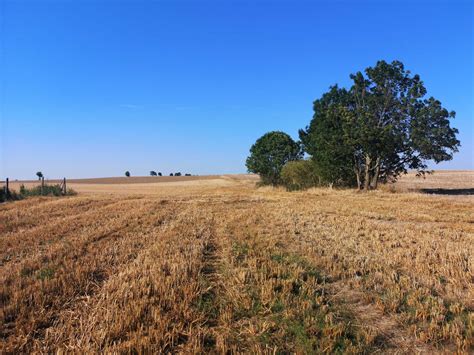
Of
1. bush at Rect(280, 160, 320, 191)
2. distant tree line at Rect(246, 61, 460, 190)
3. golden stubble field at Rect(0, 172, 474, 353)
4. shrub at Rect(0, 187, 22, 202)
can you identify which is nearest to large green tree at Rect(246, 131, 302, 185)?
bush at Rect(280, 160, 320, 191)

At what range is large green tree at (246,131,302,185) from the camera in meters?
49.1

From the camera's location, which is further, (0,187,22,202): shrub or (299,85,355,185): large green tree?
(299,85,355,185): large green tree

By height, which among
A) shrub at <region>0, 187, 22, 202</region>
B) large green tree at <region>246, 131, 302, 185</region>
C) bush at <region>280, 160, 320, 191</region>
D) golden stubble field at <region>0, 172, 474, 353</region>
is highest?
large green tree at <region>246, 131, 302, 185</region>

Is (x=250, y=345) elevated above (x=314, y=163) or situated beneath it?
situated beneath

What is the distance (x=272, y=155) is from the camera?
4997cm

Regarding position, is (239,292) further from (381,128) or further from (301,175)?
(301,175)

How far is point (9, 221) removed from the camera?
539 inches

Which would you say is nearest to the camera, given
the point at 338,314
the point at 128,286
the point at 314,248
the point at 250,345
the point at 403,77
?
the point at 250,345

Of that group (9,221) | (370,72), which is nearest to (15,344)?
(9,221)

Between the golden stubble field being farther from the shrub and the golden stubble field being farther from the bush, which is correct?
the bush

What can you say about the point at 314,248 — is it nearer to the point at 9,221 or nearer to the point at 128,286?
the point at 128,286

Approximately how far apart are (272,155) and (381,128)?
23.2 metres

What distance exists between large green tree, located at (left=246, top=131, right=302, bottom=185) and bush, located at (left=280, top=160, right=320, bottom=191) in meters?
5.93

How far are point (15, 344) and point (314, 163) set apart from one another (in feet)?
114
